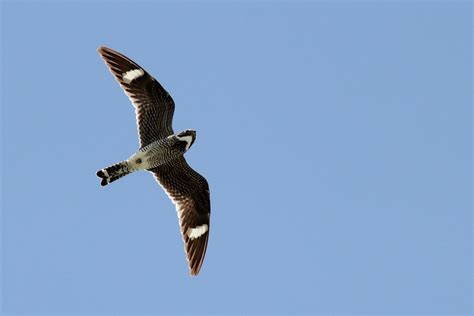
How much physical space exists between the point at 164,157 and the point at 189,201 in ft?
3.65

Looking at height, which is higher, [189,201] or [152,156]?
[152,156]

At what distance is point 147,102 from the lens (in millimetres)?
11414

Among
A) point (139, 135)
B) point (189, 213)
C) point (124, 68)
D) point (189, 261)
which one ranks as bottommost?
point (189, 261)

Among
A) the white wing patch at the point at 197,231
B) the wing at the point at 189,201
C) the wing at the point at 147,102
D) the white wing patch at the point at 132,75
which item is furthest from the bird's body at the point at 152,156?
the white wing patch at the point at 197,231

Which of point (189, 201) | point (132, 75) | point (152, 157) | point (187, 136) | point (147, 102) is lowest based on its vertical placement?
point (189, 201)

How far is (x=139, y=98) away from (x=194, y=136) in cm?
111

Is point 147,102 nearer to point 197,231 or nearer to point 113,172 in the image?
point 113,172

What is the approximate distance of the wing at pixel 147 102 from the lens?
1138cm

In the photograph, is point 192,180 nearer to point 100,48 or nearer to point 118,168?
point 118,168

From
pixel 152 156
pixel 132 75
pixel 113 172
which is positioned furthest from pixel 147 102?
pixel 113 172

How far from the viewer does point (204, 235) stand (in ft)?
39.4

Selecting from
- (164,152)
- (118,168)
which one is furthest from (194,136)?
(118,168)

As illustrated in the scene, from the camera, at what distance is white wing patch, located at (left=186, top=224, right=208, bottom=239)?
39.1 feet

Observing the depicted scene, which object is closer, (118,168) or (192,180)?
(118,168)
